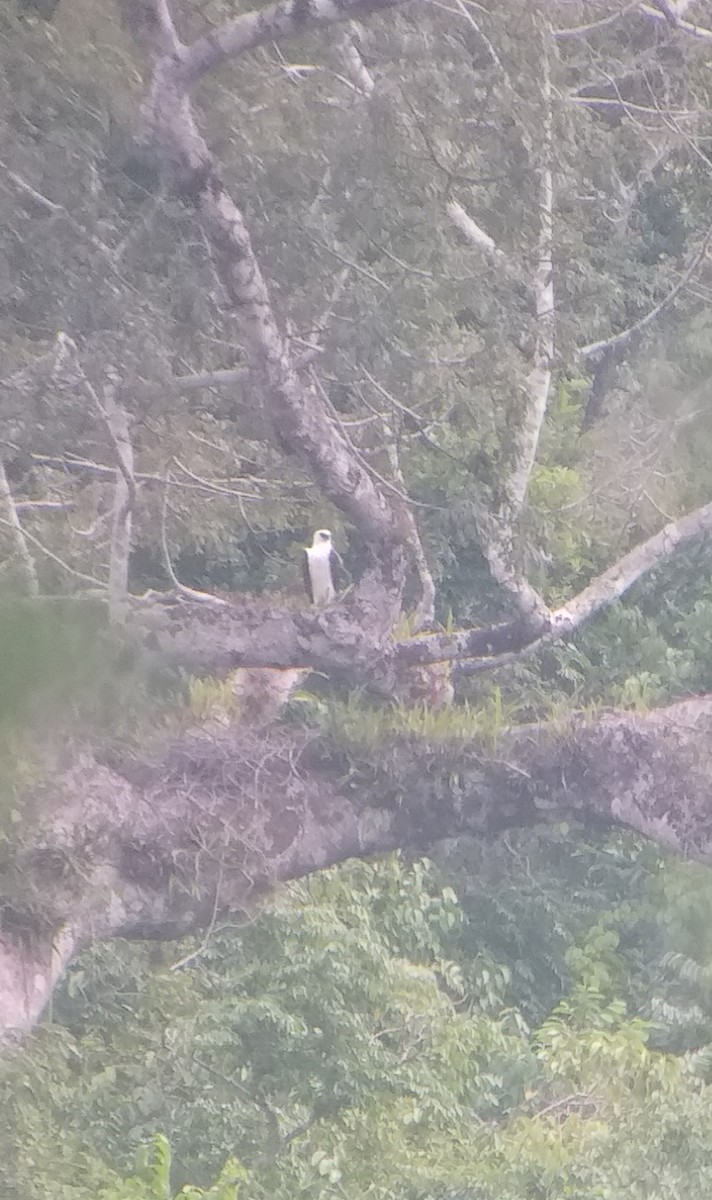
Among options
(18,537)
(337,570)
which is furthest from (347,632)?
(18,537)

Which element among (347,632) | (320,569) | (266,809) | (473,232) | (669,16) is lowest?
(266,809)

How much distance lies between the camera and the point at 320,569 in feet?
6.77

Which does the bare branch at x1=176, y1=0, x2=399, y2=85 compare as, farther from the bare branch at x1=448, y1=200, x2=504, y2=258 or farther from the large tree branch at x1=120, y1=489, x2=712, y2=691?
the large tree branch at x1=120, y1=489, x2=712, y2=691

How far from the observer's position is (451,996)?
84.0 inches

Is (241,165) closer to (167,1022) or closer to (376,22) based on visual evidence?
A: (376,22)

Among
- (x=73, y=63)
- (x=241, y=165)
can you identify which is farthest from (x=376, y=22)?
(x=73, y=63)

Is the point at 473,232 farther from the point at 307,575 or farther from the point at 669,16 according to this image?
the point at 307,575

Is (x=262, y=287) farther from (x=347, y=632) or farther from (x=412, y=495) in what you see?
(x=347, y=632)

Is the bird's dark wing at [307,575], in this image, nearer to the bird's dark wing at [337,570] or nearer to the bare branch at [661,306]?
the bird's dark wing at [337,570]

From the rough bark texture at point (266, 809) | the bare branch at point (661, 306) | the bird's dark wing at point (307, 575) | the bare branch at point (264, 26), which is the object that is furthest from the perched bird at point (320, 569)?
the bare branch at point (264, 26)

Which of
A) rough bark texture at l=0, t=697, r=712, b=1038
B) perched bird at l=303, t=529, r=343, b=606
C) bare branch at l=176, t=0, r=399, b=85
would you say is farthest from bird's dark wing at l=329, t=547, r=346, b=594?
bare branch at l=176, t=0, r=399, b=85

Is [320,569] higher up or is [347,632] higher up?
[320,569]

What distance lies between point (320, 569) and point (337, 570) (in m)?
0.04

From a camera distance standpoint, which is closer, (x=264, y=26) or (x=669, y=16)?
(x=264, y=26)
